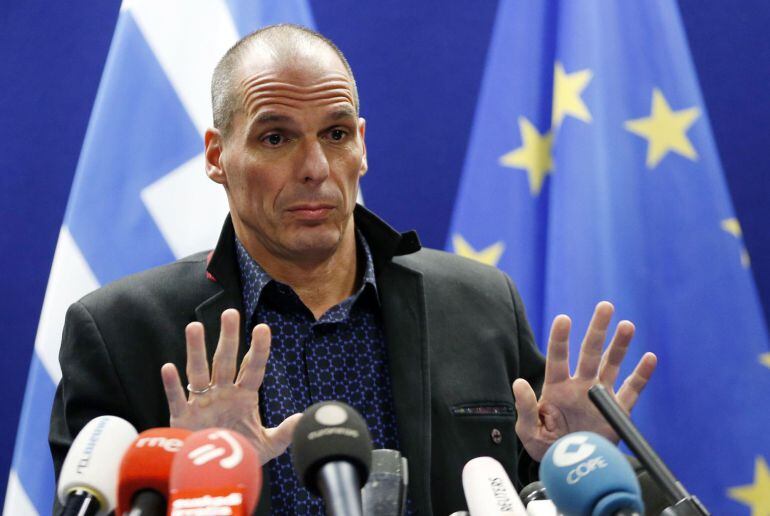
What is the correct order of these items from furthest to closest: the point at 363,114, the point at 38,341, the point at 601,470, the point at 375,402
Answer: the point at 363,114
the point at 38,341
the point at 375,402
the point at 601,470

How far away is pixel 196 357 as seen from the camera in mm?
1570

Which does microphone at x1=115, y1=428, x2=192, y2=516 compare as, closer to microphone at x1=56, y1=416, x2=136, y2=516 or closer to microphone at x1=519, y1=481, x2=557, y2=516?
microphone at x1=56, y1=416, x2=136, y2=516

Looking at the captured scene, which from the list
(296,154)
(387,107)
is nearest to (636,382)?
(296,154)

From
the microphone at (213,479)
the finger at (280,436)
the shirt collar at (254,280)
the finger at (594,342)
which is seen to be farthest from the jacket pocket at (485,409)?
the microphone at (213,479)

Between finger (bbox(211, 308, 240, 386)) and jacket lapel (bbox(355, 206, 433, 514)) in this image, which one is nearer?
finger (bbox(211, 308, 240, 386))

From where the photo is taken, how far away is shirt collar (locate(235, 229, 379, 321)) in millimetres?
2080

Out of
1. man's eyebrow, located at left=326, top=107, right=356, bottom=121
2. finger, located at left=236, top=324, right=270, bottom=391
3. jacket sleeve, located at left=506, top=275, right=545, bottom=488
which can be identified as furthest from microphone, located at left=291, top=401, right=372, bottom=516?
jacket sleeve, located at left=506, top=275, right=545, bottom=488

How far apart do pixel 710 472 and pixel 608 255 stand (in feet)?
1.99

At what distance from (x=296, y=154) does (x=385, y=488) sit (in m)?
1.03

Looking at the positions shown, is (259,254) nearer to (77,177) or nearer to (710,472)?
(77,177)

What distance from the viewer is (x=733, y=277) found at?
8.54 feet

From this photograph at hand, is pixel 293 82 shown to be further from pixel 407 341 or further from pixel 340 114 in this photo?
pixel 407 341

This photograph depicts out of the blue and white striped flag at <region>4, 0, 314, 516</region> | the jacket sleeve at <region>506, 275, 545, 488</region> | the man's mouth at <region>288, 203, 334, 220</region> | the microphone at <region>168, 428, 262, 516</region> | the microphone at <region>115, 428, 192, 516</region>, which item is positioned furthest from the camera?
the blue and white striped flag at <region>4, 0, 314, 516</region>

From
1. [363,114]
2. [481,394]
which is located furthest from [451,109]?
[481,394]
